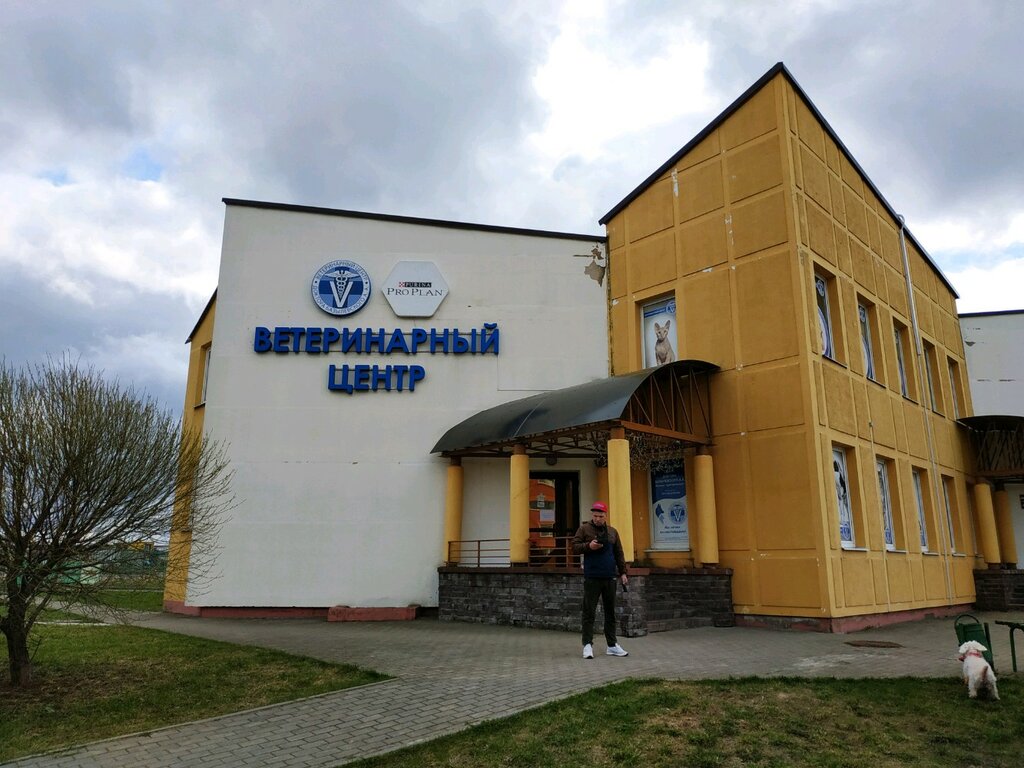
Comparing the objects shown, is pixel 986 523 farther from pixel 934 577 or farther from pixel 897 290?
pixel 897 290

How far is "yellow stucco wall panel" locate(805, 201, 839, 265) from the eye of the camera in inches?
546

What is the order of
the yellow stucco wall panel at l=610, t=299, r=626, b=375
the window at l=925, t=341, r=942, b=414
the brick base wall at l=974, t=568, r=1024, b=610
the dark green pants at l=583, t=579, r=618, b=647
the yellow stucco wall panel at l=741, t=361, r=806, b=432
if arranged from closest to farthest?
1. the dark green pants at l=583, t=579, r=618, b=647
2. the yellow stucco wall panel at l=741, t=361, r=806, b=432
3. the yellow stucco wall panel at l=610, t=299, r=626, b=375
4. the brick base wall at l=974, t=568, r=1024, b=610
5. the window at l=925, t=341, r=942, b=414

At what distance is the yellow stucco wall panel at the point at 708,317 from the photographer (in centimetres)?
1395

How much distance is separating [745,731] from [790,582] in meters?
7.56

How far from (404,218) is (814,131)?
909cm

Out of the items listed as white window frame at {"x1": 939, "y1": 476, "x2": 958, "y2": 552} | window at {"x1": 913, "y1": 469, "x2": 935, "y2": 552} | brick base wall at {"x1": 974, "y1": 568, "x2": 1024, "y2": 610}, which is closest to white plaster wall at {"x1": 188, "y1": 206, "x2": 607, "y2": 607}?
window at {"x1": 913, "y1": 469, "x2": 935, "y2": 552}

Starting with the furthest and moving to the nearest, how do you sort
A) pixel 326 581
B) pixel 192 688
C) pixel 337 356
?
pixel 337 356 < pixel 326 581 < pixel 192 688

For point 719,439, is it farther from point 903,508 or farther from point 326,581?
point 326,581

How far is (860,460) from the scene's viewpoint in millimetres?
13656

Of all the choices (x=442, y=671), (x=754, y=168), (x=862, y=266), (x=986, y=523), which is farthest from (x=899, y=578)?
(x=442, y=671)

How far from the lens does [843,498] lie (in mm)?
13273

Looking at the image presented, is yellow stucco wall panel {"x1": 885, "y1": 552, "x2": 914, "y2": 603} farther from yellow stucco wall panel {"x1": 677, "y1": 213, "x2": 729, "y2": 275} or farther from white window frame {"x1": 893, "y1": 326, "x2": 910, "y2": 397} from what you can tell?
→ yellow stucco wall panel {"x1": 677, "y1": 213, "x2": 729, "y2": 275}

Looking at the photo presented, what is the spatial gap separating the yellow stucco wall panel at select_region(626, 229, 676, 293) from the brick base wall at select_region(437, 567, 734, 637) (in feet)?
20.4

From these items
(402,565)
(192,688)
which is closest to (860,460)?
(402,565)
